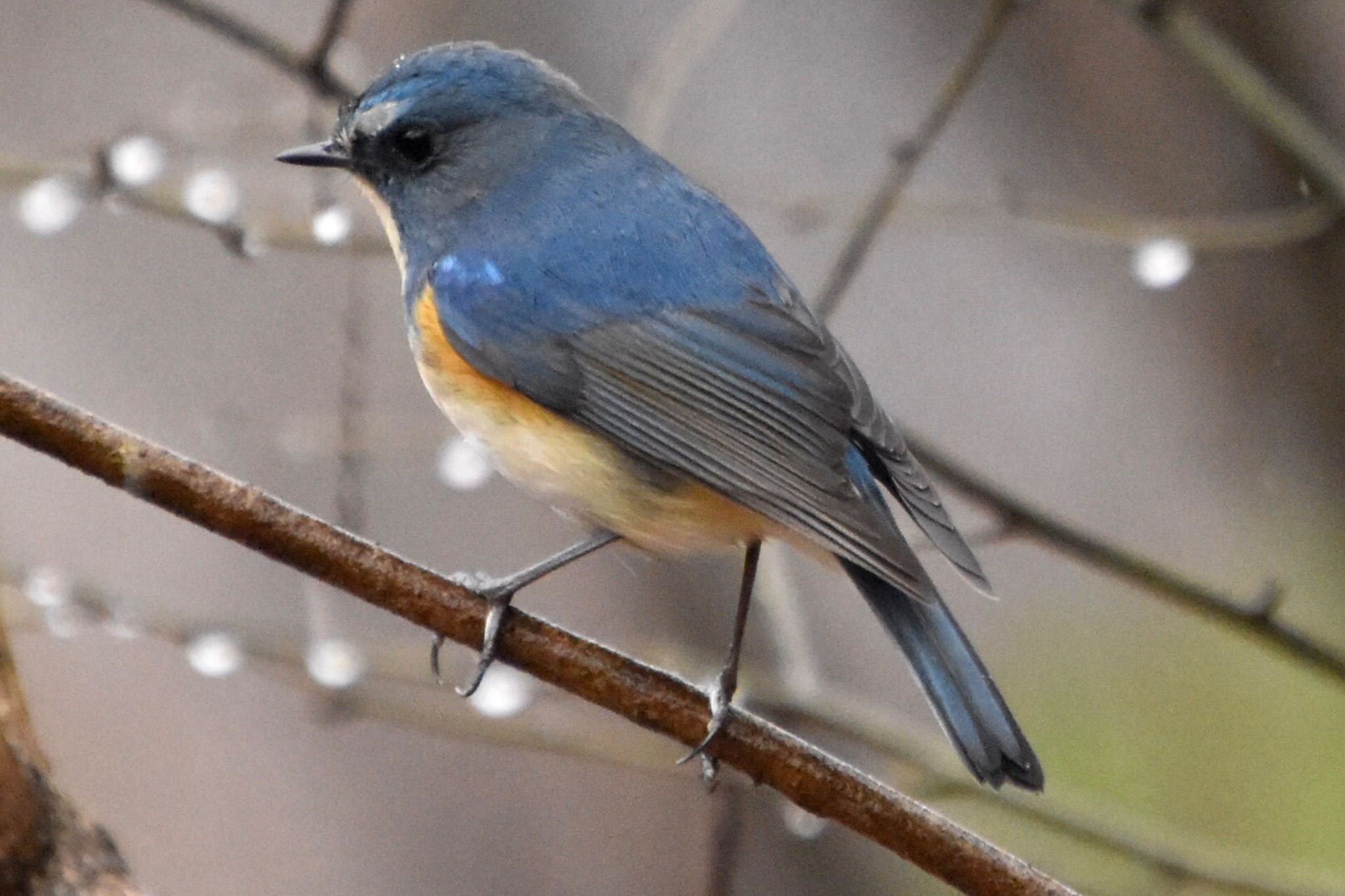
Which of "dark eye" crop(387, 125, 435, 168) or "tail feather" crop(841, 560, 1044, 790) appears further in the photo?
"dark eye" crop(387, 125, 435, 168)

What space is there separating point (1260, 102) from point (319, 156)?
1767mm

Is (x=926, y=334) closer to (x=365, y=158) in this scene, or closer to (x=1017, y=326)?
(x=1017, y=326)

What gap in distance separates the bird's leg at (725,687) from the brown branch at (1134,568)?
528 millimetres

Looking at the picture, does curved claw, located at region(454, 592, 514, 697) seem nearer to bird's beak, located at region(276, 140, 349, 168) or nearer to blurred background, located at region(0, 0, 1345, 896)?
bird's beak, located at region(276, 140, 349, 168)

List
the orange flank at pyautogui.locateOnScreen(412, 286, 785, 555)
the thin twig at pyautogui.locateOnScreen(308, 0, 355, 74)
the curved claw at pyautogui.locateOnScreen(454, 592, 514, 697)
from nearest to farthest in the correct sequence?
the curved claw at pyautogui.locateOnScreen(454, 592, 514, 697) < the orange flank at pyautogui.locateOnScreen(412, 286, 785, 555) < the thin twig at pyautogui.locateOnScreen(308, 0, 355, 74)

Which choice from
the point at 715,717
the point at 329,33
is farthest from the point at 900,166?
the point at 715,717

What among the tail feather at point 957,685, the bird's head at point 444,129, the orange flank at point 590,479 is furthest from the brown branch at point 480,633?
the bird's head at point 444,129

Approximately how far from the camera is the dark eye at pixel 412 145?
10.7 feet

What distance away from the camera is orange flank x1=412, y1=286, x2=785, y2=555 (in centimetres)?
290

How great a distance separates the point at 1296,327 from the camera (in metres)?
4.71

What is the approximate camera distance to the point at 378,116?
3189 mm

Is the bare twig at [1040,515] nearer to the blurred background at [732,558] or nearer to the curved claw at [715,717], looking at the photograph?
the blurred background at [732,558]

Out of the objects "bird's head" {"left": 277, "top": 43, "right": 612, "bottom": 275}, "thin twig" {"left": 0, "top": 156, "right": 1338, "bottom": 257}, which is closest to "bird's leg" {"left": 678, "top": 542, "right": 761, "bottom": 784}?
"bird's head" {"left": 277, "top": 43, "right": 612, "bottom": 275}

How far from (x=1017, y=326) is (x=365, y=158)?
2.92 metres
